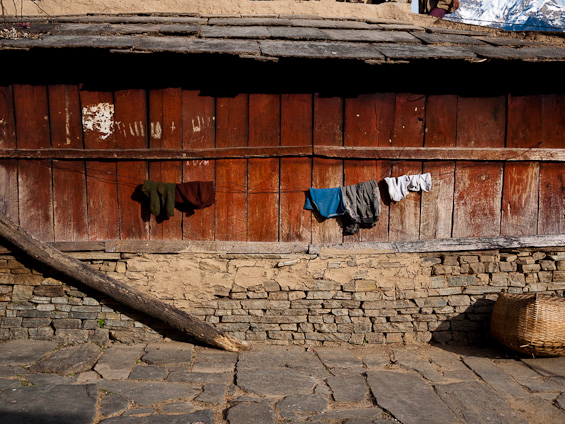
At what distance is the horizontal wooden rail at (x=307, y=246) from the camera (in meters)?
5.23

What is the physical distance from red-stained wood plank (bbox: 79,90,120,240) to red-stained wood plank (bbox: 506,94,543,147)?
458cm

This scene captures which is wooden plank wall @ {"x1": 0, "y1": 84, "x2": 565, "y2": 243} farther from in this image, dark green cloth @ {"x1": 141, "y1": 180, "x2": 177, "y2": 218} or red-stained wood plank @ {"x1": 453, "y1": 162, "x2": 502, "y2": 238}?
dark green cloth @ {"x1": 141, "y1": 180, "x2": 177, "y2": 218}

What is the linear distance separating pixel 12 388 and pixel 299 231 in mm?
3177

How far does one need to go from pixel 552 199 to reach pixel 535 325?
5.25 feet

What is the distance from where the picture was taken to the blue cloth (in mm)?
5293

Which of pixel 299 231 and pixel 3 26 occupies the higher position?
pixel 3 26

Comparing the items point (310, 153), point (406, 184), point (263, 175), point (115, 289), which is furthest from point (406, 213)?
point (115, 289)

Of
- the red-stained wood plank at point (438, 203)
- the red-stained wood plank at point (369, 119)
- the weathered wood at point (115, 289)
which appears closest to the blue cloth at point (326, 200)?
the red-stained wood plank at point (369, 119)

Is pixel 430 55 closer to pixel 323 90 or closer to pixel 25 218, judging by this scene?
pixel 323 90

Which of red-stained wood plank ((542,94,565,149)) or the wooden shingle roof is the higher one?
→ the wooden shingle roof

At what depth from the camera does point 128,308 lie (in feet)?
17.5

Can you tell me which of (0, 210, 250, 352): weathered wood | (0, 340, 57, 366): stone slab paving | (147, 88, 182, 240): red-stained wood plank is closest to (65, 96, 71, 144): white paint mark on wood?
(147, 88, 182, 240): red-stained wood plank

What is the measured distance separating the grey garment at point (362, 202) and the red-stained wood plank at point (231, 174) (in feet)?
3.86

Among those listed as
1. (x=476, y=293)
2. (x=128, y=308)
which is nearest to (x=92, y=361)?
(x=128, y=308)
